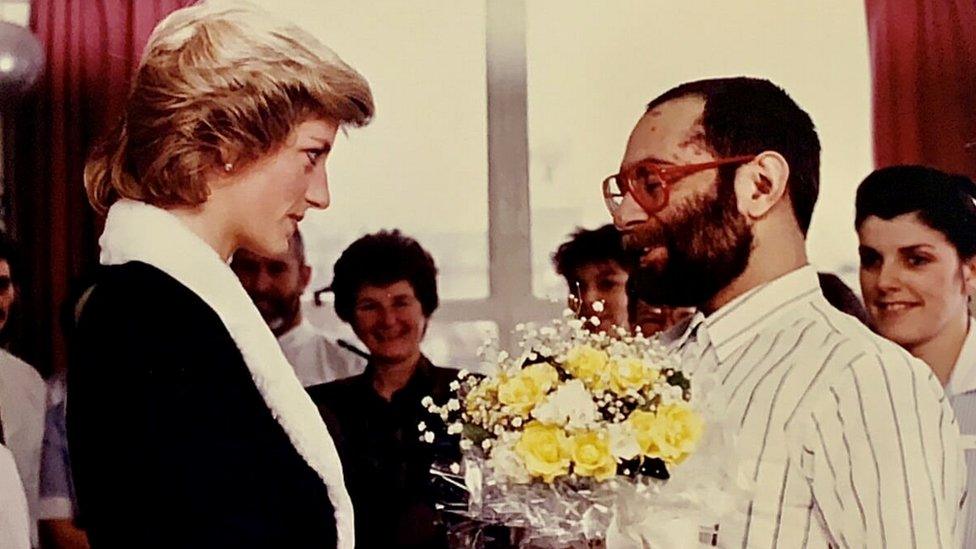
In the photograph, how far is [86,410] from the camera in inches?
61.7

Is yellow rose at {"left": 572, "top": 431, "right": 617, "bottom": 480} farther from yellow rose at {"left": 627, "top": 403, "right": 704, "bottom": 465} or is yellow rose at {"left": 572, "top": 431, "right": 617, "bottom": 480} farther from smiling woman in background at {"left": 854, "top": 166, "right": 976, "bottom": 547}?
smiling woman in background at {"left": 854, "top": 166, "right": 976, "bottom": 547}

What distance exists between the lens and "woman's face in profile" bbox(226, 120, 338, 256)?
1.79 meters

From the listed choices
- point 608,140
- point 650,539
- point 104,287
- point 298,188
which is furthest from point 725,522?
point 104,287

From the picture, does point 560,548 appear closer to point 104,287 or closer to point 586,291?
point 586,291

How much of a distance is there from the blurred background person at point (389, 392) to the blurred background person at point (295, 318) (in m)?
0.03

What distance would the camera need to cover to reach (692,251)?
191cm

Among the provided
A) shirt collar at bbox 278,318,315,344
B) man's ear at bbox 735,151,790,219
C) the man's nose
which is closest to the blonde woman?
shirt collar at bbox 278,318,315,344

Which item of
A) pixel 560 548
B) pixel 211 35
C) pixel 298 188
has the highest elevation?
pixel 211 35

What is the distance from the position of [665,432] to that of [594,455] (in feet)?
0.33

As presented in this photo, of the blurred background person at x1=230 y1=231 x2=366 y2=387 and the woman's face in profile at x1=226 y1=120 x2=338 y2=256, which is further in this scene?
the blurred background person at x1=230 y1=231 x2=366 y2=387

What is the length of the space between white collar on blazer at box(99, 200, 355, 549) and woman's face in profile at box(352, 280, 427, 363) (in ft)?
0.85

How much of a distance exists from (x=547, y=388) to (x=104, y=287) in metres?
0.63

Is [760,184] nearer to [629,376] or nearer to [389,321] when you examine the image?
[629,376]

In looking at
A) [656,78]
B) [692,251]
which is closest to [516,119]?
[656,78]
